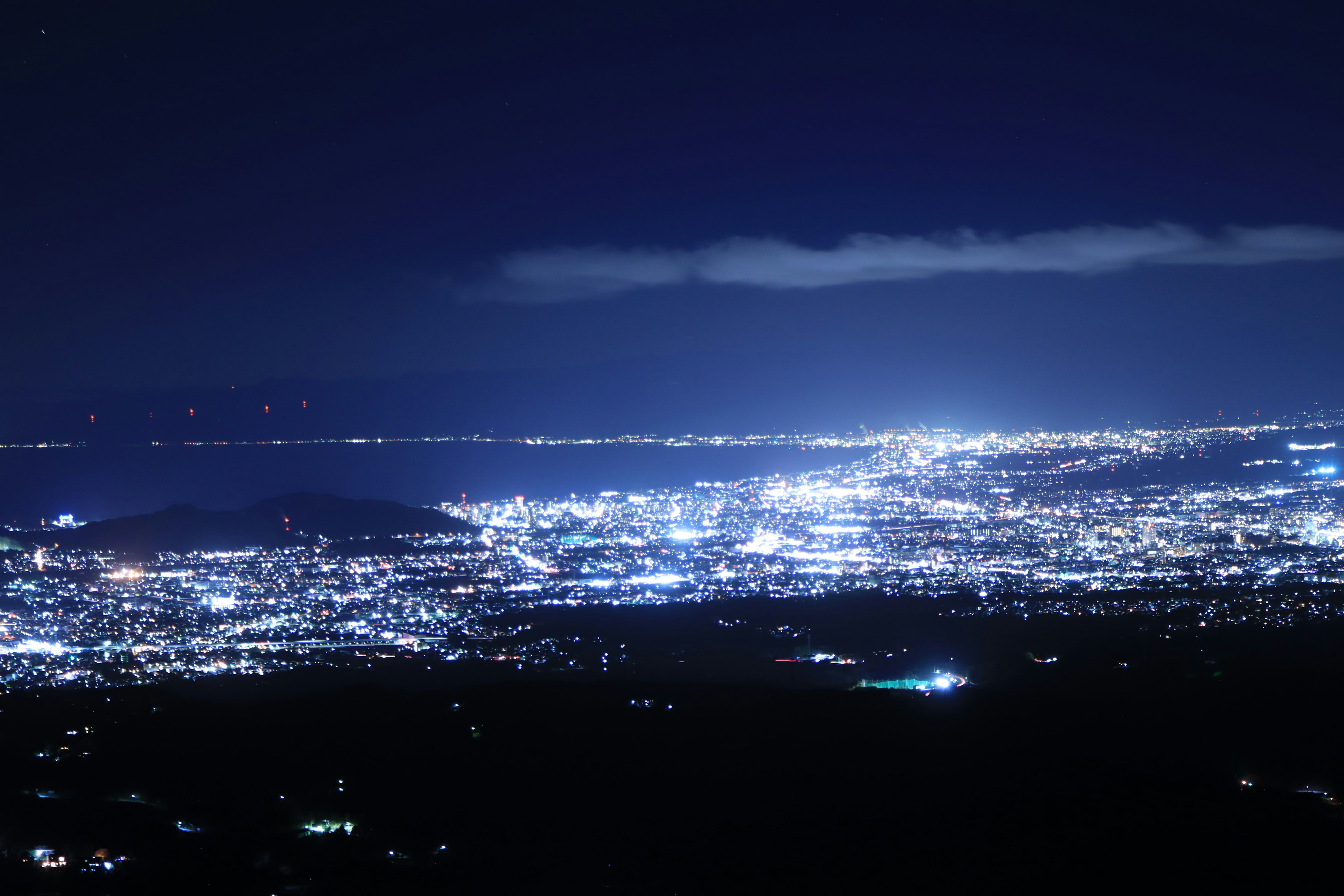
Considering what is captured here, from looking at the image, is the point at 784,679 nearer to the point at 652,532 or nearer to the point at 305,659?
the point at 305,659

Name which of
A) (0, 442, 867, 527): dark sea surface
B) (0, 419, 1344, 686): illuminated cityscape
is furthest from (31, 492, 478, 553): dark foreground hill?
(0, 442, 867, 527): dark sea surface

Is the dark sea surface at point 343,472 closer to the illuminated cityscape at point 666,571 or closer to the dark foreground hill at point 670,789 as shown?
the illuminated cityscape at point 666,571

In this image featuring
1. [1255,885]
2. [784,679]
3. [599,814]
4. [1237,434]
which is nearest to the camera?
[1255,885]

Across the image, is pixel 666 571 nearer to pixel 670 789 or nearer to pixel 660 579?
pixel 660 579

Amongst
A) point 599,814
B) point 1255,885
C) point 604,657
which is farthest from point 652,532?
point 1255,885

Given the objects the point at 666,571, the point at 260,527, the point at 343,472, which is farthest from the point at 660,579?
the point at 343,472

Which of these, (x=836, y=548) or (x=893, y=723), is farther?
(x=836, y=548)

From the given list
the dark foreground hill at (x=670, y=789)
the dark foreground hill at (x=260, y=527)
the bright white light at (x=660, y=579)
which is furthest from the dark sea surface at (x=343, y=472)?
the dark foreground hill at (x=670, y=789)
